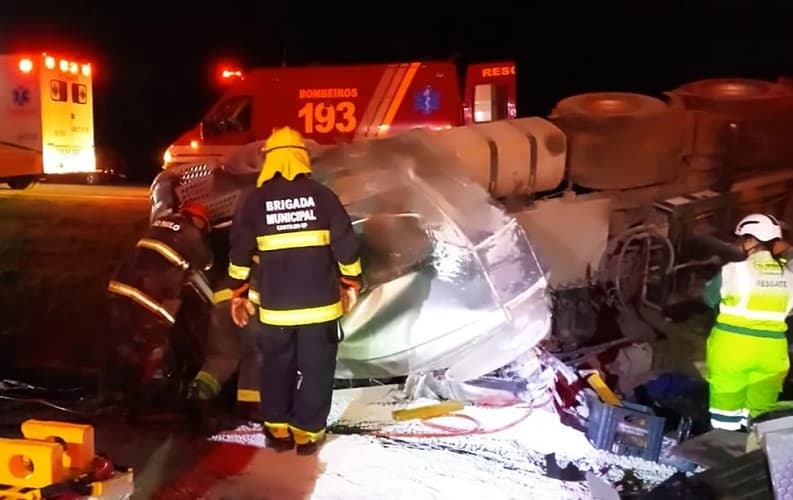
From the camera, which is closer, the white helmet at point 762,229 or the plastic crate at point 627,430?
the plastic crate at point 627,430

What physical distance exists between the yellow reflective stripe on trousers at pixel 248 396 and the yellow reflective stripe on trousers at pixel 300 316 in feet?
2.80

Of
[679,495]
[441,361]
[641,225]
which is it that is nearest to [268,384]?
[441,361]

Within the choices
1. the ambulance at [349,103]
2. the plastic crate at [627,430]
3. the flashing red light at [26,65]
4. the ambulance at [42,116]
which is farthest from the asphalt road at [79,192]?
the plastic crate at [627,430]

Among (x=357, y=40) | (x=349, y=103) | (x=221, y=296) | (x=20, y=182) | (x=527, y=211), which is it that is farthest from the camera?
(x=357, y=40)

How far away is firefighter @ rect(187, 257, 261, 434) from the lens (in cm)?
534

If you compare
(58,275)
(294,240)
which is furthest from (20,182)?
(294,240)

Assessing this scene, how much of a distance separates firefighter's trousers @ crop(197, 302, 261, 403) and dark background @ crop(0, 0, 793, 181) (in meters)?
22.2

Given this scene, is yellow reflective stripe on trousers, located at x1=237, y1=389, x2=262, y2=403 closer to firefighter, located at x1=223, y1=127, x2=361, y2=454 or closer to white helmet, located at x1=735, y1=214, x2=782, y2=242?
firefighter, located at x1=223, y1=127, x2=361, y2=454

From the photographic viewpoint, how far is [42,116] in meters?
14.1

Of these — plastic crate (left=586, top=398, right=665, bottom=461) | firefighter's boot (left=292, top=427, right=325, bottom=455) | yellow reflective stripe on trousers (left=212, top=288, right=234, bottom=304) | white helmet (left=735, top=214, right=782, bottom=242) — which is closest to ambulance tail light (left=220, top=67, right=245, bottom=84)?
yellow reflective stripe on trousers (left=212, top=288, right=234, bottom=304)

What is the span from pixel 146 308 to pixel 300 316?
3.37ft

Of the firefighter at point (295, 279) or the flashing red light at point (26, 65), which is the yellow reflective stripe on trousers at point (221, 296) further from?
the flashing red light at point (26, 65)

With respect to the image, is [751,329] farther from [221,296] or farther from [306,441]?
[221,296]

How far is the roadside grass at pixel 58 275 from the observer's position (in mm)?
6754
